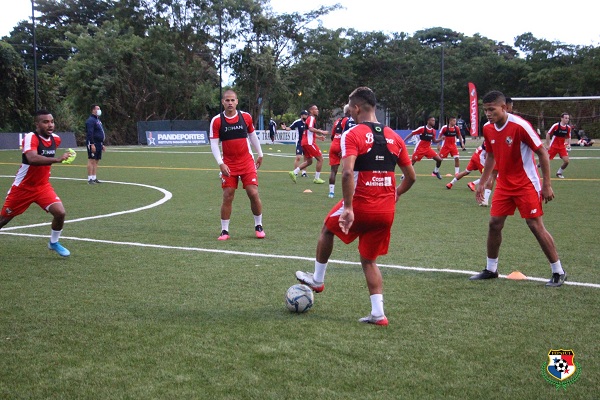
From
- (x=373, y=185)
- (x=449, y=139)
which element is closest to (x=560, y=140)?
(x=449, y=139)

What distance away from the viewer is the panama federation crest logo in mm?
4145

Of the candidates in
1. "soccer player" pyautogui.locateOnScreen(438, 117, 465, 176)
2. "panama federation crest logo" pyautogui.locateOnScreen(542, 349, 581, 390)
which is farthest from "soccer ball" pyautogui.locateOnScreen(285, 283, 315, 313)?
"soccer player" pyautogui.locateOnScreen(438, 117, 465, 176)

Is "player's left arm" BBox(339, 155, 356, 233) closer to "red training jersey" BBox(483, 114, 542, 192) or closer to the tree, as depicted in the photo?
"red training jersey" BBox(483, 114, 542, 192)

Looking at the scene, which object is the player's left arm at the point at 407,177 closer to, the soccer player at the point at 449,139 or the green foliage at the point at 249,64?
the soccer player at the point at 449,139

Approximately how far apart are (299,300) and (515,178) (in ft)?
9.77

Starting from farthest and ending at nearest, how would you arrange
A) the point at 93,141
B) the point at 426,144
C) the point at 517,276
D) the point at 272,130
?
1. the point at 272,130
2. the point at 426,144
3. the point at 93,141
4. the point at 517,276

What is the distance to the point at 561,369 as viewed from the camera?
4.29 meters

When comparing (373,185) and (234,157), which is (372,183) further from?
(234,157)

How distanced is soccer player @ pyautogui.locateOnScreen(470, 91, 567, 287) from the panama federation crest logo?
92.7 inches

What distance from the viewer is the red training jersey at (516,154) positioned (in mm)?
6957

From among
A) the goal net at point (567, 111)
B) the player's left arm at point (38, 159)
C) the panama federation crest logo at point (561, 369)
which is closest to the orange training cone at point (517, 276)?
the panama federation crest logo at point (561, 369)

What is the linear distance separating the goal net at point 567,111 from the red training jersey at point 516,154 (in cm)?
4051

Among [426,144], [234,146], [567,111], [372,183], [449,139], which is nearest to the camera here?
[372,183]

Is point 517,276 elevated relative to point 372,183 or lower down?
lower down
